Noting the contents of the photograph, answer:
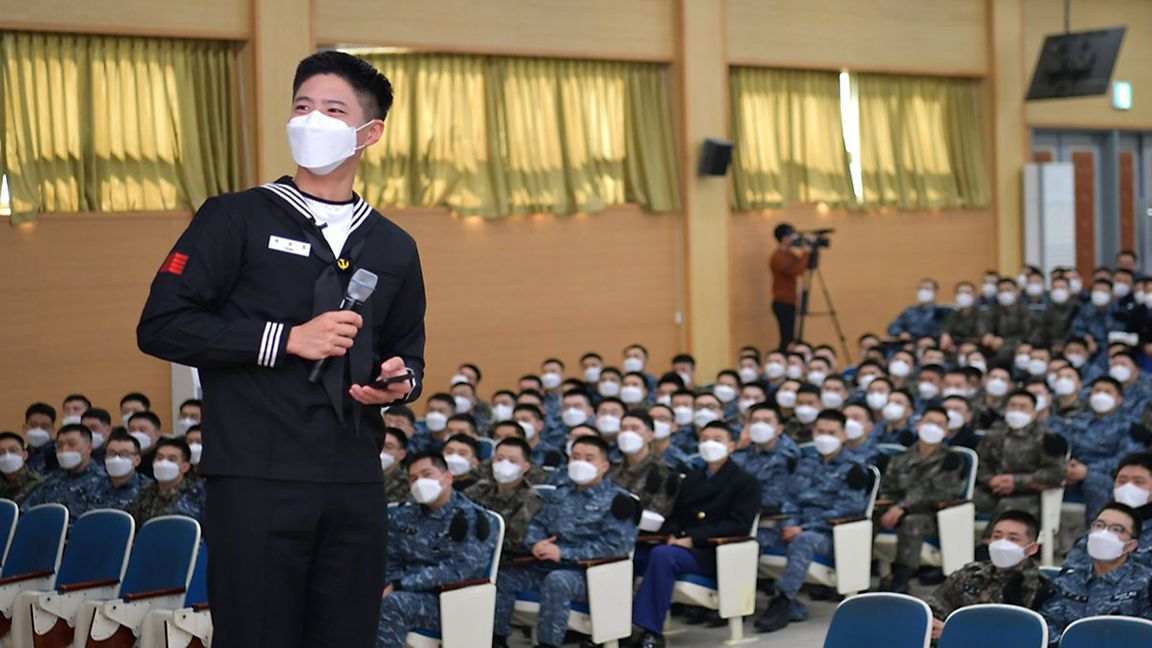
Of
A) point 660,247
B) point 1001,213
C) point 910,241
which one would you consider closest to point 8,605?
point 660,247

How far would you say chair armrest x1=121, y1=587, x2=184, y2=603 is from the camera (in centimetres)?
625

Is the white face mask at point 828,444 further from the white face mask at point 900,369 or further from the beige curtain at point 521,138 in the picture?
the beige curtain at point 521,138

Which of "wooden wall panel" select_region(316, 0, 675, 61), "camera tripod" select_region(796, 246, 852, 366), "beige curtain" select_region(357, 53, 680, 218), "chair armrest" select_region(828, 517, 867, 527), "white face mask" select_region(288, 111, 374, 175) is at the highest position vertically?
"wooden wall panel" select_region(316, 0, 675, 61)

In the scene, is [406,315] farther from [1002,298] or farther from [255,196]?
[1002,298]

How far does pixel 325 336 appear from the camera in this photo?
2174 millimetres

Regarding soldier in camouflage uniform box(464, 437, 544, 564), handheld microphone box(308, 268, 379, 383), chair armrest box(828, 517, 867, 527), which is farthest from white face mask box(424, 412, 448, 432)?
handheld microphone box(308, 268, 379, 383)

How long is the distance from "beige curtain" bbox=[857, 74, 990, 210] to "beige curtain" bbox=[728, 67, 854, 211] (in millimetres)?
428

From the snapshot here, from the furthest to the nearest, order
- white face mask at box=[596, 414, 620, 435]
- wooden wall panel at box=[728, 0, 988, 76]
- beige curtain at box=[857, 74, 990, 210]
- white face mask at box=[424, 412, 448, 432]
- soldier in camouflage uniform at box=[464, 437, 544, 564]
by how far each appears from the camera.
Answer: beige curtain at box=[857, 74, 990, 210], wooden wall panel at box=[728, 0, 988, 76], white face mask at box=[424, 412, 448, 432], white face mask at box=[596, 414, 620, 435], soldier in camouflage uniform at box=[464, 437, 544, 564]

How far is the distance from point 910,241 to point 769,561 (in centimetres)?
989

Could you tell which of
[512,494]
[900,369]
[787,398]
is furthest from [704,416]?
[900,369]

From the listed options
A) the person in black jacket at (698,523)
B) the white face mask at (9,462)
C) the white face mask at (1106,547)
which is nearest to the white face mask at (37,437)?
the white face mask at (9,462)

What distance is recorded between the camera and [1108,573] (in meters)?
5.90

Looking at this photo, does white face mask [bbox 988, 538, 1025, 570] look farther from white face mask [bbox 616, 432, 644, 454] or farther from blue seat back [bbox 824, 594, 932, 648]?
white face mask [bbox 616, 432, 644, 454]

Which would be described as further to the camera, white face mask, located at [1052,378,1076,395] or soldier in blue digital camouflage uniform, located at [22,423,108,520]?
white face mask, located at [1052,378,1076,395]
